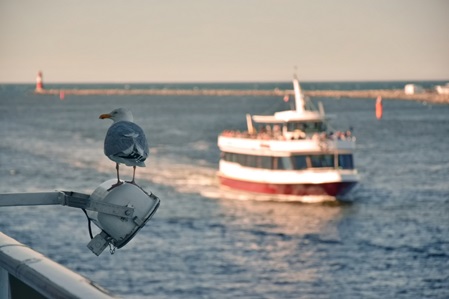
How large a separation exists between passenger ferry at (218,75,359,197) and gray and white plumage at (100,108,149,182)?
49262 mm

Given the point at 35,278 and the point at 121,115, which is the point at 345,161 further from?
the point at 35,278

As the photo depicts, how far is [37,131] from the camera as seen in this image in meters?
136

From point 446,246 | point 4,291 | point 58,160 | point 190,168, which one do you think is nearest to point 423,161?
point 190,168

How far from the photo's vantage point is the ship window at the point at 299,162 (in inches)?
2178

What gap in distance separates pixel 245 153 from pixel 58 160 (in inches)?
1233

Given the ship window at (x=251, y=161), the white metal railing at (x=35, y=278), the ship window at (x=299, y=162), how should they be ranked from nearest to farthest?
the white metal railing at (x=35, y=278) → the ship window at (x=299, y=162) → the ship window at (x=251, y=161)

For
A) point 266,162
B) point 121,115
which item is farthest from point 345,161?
point 121,115

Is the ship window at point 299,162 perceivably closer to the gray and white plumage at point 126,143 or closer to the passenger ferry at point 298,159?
the passenger ferry at point 298,159

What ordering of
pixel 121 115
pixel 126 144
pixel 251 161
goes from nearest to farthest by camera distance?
pixel 126 144 → pixel 121 115 → pixel 251 161

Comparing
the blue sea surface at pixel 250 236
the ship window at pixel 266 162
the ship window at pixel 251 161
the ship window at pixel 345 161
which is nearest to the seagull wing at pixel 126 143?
the blue sea surface at pixel 250 236

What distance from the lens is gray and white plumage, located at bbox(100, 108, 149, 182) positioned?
5062 millimetres

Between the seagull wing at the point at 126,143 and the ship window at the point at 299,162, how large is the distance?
165ft

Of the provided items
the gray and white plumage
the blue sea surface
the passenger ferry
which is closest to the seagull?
the gray and white plumage

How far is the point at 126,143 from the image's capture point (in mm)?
5062
